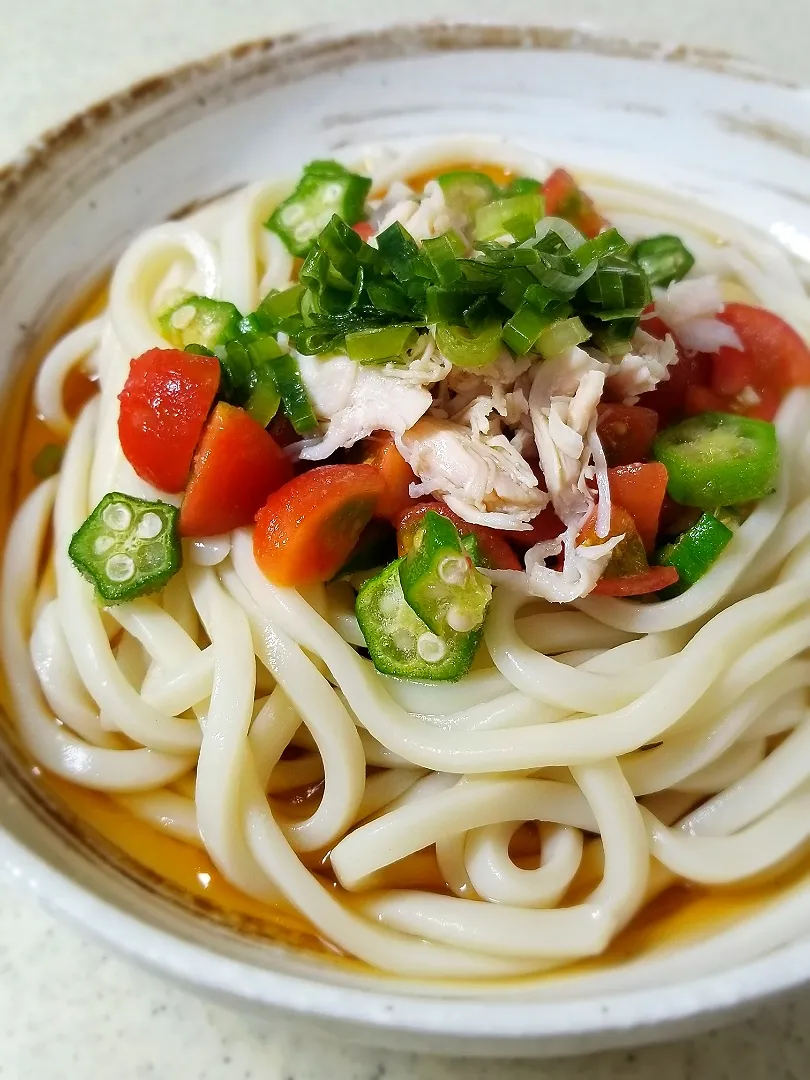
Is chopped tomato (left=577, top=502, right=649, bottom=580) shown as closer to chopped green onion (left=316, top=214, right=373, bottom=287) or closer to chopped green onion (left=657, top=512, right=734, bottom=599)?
chopped green onion (left=657, top=512, right=734, bottom=599)

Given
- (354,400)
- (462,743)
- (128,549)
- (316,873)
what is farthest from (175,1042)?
(354,400)

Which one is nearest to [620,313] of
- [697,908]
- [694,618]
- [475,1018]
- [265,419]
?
[694,618]

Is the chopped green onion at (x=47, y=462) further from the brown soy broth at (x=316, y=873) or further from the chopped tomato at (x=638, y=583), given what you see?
the chopped tomato at (x=638, y=583)

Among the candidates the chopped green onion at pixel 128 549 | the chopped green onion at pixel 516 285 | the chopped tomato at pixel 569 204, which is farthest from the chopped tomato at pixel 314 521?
the chopped tomato at pixel 569 204

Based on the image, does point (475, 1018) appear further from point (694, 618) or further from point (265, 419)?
point (265, 419)

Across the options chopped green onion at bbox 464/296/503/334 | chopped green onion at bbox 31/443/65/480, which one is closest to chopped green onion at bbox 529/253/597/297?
chopped green onion at bbox 464/296/503/334
